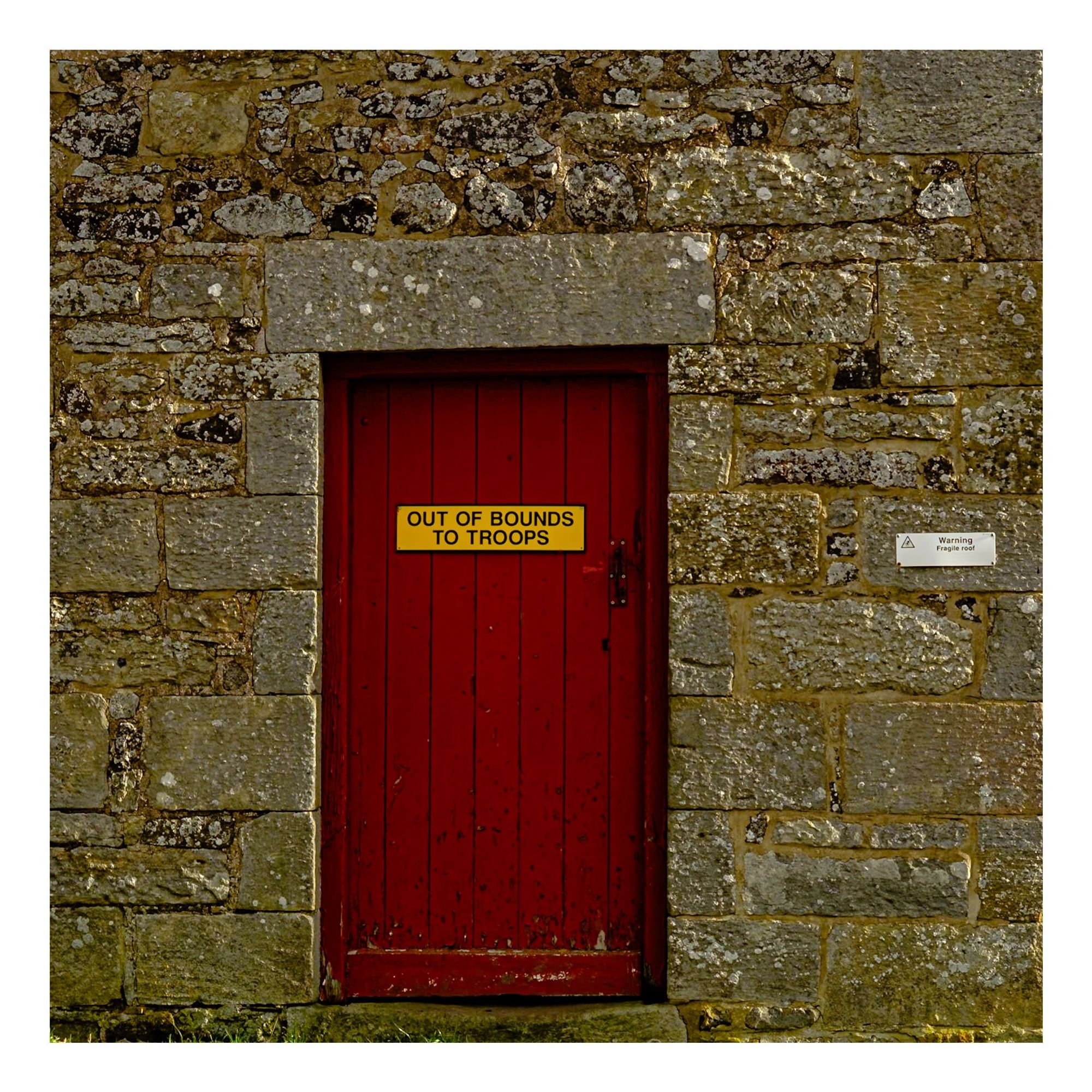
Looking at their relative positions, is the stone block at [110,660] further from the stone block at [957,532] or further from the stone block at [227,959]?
the stone block at [957,532]

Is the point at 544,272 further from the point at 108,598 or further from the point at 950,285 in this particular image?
the point at 108,598

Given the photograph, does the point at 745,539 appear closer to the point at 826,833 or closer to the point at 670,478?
the point at 670,478

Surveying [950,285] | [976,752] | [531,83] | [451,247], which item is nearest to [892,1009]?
[976,752]

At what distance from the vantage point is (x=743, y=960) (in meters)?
Result: 3.45

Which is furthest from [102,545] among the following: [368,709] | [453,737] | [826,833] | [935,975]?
[935,975]

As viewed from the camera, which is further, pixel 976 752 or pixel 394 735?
pixel 394 735

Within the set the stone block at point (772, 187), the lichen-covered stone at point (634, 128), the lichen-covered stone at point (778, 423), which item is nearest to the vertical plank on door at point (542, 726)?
the lichen-covered stone at point (778, 423)

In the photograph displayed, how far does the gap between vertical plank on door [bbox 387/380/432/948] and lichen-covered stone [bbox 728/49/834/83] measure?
5.38ft

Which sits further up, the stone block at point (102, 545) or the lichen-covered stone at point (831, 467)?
the lichen-covered stone at point (831, 467)

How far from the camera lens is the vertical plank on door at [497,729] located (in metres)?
3.68

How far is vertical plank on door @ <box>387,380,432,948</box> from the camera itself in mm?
3695

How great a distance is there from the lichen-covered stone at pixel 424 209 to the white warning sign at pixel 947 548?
1.82 m

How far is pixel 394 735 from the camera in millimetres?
3703

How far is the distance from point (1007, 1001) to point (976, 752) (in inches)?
31.0
